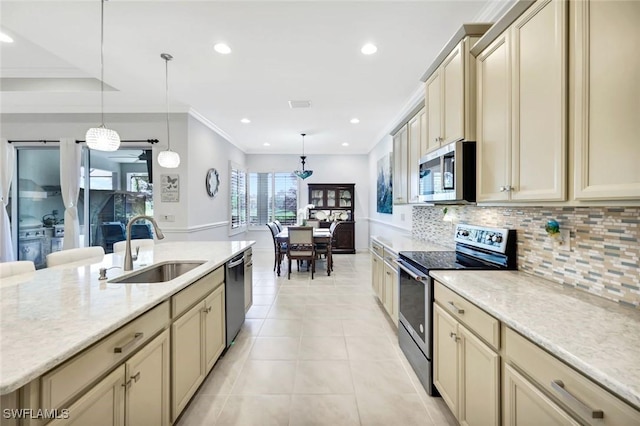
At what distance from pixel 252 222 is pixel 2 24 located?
5.83 metres

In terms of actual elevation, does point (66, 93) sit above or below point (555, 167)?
above

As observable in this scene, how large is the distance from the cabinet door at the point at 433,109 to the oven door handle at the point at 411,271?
39.5 inches

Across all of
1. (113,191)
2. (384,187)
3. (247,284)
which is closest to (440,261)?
(247,284)

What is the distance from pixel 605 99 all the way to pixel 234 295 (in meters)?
2.70

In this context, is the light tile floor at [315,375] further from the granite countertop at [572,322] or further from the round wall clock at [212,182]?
the round wall clock at [212,182]

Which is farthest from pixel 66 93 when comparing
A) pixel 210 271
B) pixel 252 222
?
pixel 252 222

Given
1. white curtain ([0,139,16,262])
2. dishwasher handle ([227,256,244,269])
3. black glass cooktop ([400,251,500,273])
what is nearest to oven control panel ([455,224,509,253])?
black glass cooktop ([400,251,500,273])

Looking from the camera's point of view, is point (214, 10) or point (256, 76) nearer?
point (214, 10)

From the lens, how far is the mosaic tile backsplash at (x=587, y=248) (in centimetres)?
117

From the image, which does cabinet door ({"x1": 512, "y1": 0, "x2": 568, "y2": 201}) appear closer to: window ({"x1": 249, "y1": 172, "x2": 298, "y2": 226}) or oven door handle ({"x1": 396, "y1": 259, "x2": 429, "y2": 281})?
oven door handle ({"x1": 396, "y1": 259, "x2": 429, "y2": 281})

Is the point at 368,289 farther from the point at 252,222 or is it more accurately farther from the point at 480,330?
the point at 252,222

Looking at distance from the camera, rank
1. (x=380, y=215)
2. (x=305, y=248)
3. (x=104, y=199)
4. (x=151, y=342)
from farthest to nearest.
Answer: (x=380, y=215) → (x=305, y=248) → (x=104, y=199) → (x=151, y=342)

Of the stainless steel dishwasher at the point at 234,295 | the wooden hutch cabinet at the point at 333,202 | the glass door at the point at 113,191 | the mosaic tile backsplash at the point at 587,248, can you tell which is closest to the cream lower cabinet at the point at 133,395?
the stainless steel dishwasher at the point at 234,295

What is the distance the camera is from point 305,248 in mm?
5035
